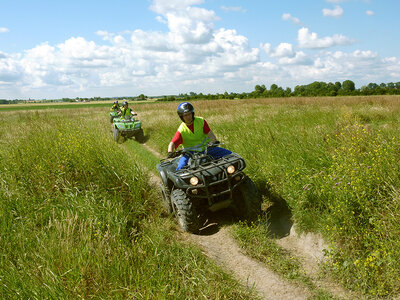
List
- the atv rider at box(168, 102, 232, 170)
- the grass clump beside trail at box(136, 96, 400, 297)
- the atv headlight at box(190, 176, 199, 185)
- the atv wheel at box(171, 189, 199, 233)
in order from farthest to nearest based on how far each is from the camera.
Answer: the atv rider at box(168, 102, 232, 170)
the atv wheel at box(171, 189, 199, 233)
the atv headlight at box(190, 176, 199, 185)
the grass clump beside trail at box(136, 96, 400, 297)

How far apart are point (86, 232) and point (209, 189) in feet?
5.90

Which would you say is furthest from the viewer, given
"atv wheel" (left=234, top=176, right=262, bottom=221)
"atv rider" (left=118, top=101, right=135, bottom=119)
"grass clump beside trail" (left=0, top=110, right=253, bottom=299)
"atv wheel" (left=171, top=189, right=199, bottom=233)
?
"atv rider" (left=118, top=101, right=135, bottom=119)

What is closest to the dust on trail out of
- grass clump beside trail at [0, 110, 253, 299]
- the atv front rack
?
grass clump beside trail at [0, 110, 253, 299]

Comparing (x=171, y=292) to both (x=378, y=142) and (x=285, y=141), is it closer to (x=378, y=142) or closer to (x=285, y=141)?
(x=378, y=142)

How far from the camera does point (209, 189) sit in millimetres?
4293

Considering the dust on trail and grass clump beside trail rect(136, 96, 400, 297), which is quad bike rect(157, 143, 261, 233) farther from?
grass clump beside trail rect(136, 96, 400, 297)

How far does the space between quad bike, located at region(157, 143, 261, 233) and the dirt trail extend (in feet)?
1.16

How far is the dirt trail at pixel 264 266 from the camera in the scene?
10.3 ft

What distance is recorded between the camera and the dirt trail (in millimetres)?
3125

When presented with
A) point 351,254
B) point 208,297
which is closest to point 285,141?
point 351,254

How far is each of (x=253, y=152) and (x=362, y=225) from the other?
10.2ft

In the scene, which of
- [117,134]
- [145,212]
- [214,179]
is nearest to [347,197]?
[214,179]

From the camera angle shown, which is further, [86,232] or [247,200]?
[247,200]

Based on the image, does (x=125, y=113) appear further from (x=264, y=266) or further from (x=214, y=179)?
(x=264, y=266)
